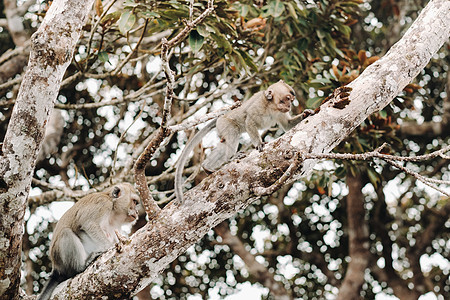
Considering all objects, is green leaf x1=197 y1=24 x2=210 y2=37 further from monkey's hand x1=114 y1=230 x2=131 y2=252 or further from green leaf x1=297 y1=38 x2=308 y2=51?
monkey's hand x1=114 y1=230 x2=131 y2=252

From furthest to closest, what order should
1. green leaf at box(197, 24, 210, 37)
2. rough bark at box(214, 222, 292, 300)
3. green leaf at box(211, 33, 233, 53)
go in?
rough bark at box(214, 222, 292, 300) → green leaf at box(211, 33, 233, 53) → green leaf at box(197, 24, 210, 37)

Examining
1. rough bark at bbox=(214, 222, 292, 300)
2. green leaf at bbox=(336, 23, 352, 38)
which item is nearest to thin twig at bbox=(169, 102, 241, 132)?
green leaf at bbox=(336, 23, 352, 38)

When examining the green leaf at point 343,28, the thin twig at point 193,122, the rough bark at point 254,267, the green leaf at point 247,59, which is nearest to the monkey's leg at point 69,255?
the thin twig at point 193,122

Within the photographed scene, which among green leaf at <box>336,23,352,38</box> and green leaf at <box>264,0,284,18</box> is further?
green leaf at <box>336,23,352,38</box>

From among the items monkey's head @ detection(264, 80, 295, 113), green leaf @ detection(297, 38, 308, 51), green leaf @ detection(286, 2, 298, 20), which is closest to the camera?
monkey's head @ detection(264, 80, 295, 113)

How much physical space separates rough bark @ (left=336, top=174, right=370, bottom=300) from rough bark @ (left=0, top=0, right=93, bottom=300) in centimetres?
574

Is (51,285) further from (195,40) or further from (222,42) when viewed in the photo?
(222,42)

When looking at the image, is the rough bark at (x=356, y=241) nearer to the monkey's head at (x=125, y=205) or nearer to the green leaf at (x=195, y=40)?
the green leaf at (x=195, y=40)

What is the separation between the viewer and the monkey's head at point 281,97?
5.32 meters

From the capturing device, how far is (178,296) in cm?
923

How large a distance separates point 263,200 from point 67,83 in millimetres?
4320

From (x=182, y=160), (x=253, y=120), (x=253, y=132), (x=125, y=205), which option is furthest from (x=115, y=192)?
(x=253, y=120)

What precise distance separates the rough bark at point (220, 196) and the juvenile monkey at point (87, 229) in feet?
1.67

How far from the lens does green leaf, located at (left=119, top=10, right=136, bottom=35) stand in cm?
486
